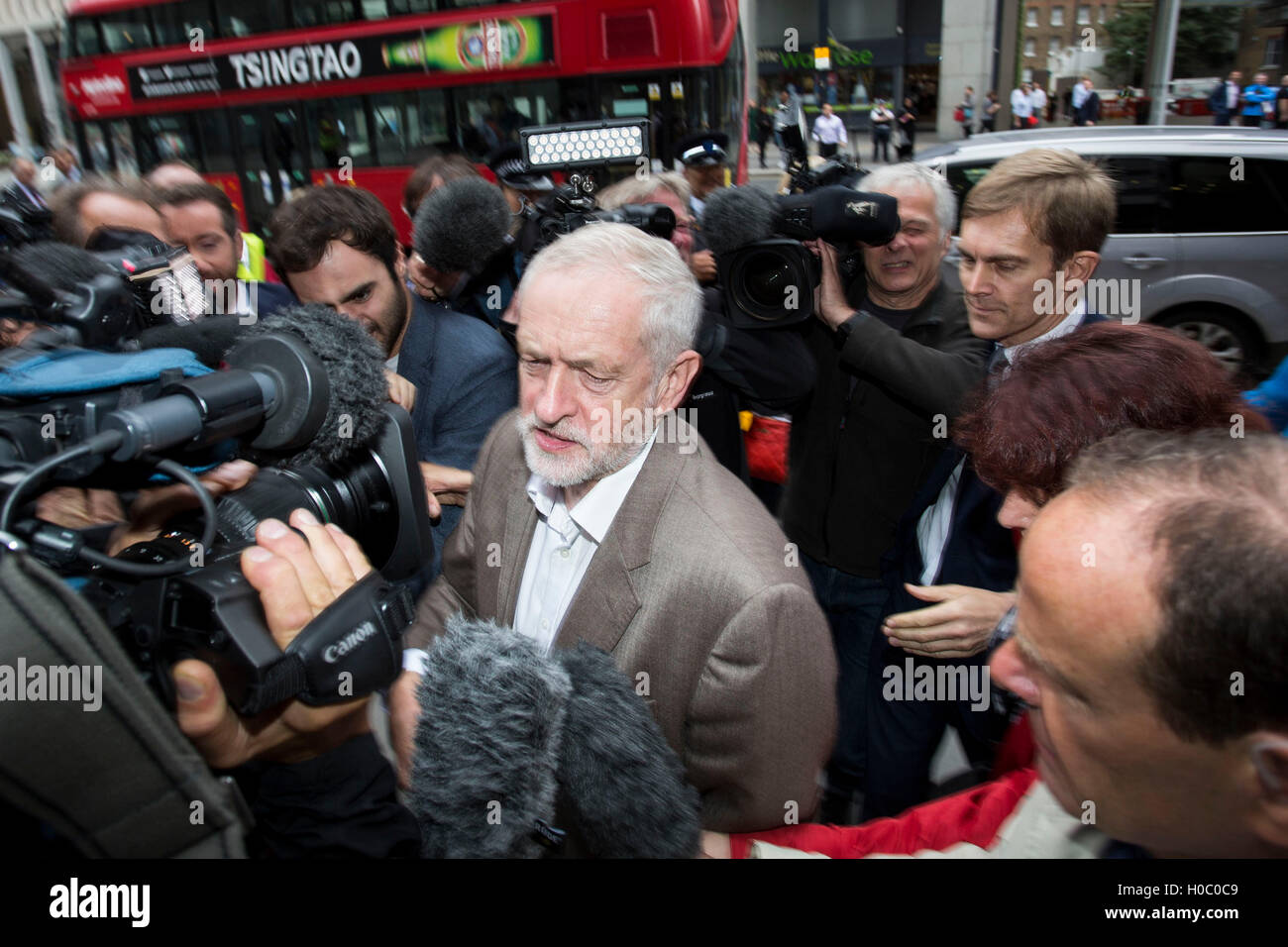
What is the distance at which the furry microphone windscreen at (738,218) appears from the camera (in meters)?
2.16

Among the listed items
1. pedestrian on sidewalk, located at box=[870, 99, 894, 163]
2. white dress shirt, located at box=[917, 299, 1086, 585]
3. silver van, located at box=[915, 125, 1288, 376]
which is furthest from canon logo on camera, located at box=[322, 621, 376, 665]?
pedestrian on sidewalk, located at box=[870, 99, 894, 163]

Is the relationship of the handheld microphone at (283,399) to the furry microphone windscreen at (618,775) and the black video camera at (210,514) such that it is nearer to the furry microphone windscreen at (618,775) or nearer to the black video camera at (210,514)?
the black video camera at (210,514)

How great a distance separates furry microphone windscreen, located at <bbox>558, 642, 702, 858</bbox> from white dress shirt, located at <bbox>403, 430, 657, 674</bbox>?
466mm

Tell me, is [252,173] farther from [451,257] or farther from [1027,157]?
[1027,157]

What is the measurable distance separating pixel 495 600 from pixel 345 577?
714mm

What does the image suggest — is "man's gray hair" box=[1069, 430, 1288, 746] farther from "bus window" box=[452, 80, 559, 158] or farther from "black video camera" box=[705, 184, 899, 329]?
"bus window" box=[452, 80, 559, 158]

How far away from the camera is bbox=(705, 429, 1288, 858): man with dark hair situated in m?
0.80

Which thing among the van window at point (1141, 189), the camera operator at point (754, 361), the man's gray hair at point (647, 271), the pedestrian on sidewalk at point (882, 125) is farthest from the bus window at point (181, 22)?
the pedestrian on sidewalk at point (882, 125)

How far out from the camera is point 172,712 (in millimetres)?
995

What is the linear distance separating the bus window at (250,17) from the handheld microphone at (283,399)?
967 cm

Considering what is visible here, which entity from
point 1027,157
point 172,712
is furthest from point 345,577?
point 1027,157

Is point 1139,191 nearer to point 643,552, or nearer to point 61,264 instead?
point 643,552

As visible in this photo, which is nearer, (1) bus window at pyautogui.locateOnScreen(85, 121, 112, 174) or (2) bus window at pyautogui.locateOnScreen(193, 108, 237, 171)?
(2) bus window at pyautogui.locateOnScreen(193, 108, 237, 171)

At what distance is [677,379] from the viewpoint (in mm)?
1785
